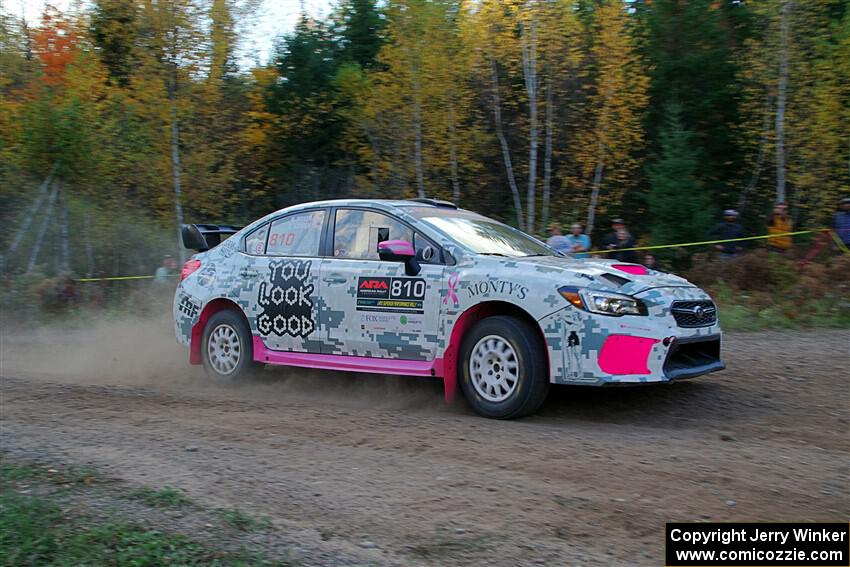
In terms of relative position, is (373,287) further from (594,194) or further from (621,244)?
(594,194)

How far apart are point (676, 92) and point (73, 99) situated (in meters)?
16.3

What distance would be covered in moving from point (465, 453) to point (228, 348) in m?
3.62

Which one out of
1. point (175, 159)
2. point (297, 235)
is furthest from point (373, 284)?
point (175, 159)

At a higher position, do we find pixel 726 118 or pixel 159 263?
pixel 726 118

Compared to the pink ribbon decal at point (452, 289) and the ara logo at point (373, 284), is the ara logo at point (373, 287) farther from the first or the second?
the pink ribbon decal at point (452, 289)

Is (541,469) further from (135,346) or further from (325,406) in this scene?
(135,346)

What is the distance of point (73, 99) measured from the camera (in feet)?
64.7

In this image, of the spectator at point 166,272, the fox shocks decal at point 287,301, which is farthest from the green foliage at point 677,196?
the fox shocks decal at point 287,301

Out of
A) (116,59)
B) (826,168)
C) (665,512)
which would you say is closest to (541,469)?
(665,512)

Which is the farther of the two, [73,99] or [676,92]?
[676,92]

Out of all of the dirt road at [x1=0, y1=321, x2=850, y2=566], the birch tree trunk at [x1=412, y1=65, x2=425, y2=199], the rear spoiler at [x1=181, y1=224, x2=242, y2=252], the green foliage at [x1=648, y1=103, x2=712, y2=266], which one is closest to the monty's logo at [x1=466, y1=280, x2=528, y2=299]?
the dirt road at [x1=0, y1=321, x2=850, y2=566]

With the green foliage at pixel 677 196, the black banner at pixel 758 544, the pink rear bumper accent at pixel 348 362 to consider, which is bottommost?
the black banner at pixel 758 544

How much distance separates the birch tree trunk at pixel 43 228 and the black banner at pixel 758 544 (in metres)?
17.2

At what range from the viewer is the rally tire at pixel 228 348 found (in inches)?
327
